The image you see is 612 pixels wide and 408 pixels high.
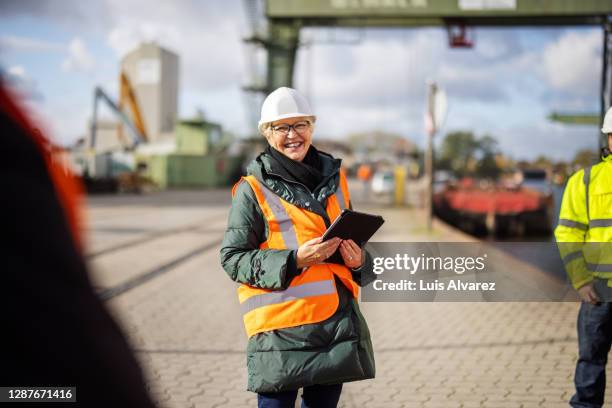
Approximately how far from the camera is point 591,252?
3.76 meters

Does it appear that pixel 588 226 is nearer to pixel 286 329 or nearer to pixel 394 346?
pixel 286 329

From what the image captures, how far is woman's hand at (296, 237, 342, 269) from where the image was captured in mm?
2621

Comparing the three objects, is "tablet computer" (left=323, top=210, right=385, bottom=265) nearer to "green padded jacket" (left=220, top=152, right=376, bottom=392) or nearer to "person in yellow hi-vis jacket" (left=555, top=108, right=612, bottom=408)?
"green padded jacket" (left=220, top=152, right=376, bottom=392)

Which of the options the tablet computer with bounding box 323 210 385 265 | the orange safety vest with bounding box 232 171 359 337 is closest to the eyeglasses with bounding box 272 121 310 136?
the orange safety vest with bounding box 232 171 359 337

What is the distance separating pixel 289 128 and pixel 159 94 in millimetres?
65186

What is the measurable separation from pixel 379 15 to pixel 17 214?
15.7 meters

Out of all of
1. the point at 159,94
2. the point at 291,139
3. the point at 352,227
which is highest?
the point at 159,94

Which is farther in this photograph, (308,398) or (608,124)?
(608,124)

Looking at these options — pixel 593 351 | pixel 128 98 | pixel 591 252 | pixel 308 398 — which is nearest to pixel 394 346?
pixel 593 351

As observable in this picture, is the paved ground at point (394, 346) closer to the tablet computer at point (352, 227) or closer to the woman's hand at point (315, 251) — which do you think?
the woman's hand at point (315, 251)

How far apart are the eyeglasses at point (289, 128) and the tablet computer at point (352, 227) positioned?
1.49ft

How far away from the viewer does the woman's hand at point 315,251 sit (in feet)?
8.60

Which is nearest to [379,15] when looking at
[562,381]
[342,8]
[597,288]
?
[342,8]

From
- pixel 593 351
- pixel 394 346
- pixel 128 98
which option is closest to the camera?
pixel 593 351
